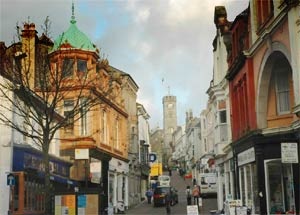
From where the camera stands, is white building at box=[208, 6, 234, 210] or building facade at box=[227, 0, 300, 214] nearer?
building facade at box=[227, 0, 300, 214]

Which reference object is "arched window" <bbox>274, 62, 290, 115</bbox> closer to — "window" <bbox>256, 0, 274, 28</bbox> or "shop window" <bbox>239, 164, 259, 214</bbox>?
"window" <bbox>256, 0, 274, 28</bbox>

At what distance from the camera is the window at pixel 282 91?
26.6 meters

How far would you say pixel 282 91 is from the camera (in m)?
26.9

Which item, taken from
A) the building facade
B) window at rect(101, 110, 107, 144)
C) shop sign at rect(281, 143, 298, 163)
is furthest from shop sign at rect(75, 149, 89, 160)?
shop sign at rect(281, 143, 298, 163)

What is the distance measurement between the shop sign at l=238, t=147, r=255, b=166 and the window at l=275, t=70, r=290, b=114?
261cm

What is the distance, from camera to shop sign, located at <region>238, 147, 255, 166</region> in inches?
1085

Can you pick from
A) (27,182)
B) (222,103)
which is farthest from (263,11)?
(27,182)

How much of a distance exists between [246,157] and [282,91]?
4.52m

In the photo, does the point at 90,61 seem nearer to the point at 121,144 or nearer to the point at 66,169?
the point at 66,169

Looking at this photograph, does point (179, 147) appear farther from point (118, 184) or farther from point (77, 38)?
point (77, 38)

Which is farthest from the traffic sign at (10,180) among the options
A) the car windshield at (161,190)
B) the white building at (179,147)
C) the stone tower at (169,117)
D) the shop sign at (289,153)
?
the stone tower at (169,117)

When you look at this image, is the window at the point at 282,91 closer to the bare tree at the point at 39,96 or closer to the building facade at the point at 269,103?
the building facade at the point at 269,103

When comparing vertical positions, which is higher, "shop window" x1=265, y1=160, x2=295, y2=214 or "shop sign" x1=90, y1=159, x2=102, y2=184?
"shop sign" x1=90, y1=159, x2=102, y2=184

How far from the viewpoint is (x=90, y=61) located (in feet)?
133
